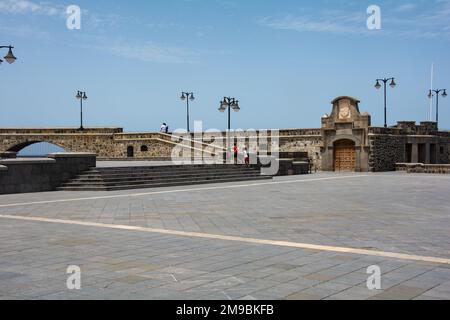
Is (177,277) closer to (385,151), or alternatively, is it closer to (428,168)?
(428,168)

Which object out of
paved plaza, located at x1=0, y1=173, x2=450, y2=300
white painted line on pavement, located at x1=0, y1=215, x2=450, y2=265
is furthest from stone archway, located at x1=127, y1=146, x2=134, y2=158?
white painted line on pavement, located at x1=0, y1=215, x2=450, y2=265

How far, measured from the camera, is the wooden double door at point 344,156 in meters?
34.8

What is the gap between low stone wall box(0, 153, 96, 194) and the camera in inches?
682

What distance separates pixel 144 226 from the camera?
32.0ft

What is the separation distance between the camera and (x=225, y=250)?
7.34 meters

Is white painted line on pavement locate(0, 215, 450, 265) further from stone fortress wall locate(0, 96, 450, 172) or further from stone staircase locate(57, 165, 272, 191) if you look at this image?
stone fortress wall locate(0, 96, 450, 172)

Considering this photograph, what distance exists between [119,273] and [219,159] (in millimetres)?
23246

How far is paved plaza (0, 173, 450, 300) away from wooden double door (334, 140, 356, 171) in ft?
69.3

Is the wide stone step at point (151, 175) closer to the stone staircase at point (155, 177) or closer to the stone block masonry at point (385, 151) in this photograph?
the stone staircase at point (155, 177)

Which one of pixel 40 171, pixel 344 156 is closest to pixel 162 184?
pixel 40 171

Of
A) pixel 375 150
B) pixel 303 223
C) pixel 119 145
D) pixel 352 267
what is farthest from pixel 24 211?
pixel 119 145

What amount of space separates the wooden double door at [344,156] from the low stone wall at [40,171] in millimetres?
20411

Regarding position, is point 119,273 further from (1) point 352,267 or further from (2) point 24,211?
(2) point 24,211

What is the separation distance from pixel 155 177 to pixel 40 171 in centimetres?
501
